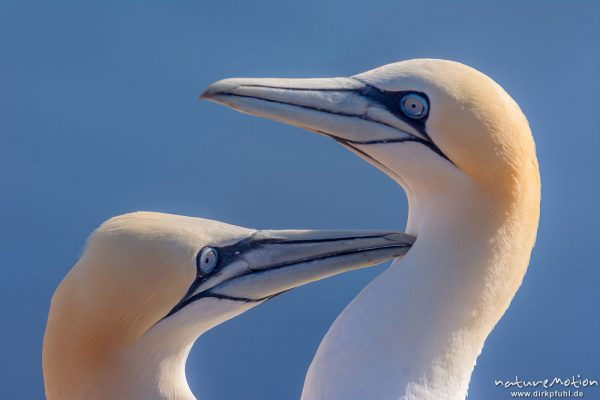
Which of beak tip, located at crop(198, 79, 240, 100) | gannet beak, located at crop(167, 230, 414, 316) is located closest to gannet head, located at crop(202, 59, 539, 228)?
beak tip, located at crop(198, 79, 240, 100)

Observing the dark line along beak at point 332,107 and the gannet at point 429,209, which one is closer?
the gannet at point 429,209

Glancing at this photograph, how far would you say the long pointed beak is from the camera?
3211 mm

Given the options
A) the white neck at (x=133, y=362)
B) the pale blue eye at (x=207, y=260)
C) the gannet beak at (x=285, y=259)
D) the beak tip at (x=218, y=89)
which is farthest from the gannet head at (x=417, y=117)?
the white neck at (x=133, y=362)

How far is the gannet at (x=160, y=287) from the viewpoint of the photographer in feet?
10.6

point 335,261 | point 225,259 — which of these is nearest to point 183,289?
point 225,259

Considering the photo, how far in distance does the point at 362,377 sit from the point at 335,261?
0.52 m

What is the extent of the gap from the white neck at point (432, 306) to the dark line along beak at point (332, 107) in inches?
11.7

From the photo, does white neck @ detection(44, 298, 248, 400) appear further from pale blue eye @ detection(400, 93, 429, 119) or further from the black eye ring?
pale blue eye @ detection(400, 93, 429, 119)

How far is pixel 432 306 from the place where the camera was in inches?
124

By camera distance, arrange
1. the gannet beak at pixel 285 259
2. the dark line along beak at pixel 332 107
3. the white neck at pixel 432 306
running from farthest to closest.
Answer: the gannet beak at pixel 285 259, the dark line along beak at pixel 332 107, the white neck at pixel 432 306

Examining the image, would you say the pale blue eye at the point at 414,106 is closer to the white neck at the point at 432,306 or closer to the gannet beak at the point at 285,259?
the white neck at the point at 432,306

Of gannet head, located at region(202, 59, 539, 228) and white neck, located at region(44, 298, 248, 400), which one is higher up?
gannet head, located at region(202, 59, 539, 228)

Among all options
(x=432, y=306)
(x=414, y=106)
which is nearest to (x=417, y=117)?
(x=414, y=106)

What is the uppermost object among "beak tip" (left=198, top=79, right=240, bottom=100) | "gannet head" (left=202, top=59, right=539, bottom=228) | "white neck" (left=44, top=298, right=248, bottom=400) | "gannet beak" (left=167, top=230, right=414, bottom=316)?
"beak tip" (left=198, top=79, right=240, bottom=100)
